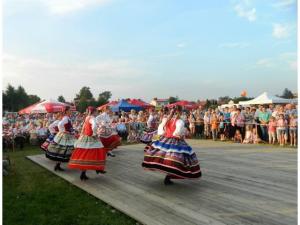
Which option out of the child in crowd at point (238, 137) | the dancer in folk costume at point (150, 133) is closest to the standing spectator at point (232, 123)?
the child in crowd at point (238, 137)

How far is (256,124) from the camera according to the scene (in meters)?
15.0

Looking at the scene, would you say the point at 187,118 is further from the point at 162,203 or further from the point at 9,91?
the point at 9,91

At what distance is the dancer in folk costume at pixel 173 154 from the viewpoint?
6.62 m

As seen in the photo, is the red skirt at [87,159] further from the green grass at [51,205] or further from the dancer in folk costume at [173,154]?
the dancer in folk costume at [173,154]

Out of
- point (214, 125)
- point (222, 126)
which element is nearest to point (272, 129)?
point (222, 126)

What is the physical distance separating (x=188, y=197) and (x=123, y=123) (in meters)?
13.2

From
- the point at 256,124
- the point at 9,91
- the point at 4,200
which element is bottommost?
the point at 4,200

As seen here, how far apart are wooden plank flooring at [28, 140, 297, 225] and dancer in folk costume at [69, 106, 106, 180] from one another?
37cm

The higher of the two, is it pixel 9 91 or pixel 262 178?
pixel 9 91

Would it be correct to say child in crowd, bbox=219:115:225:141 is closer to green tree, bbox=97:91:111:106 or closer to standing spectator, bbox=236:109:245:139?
standing spectator, bbox=236:109:245:139

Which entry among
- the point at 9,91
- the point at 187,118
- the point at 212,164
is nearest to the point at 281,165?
the point at 212,164

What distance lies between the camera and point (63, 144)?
930 cm

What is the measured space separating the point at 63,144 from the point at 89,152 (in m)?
1.88

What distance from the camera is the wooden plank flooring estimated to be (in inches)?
200
